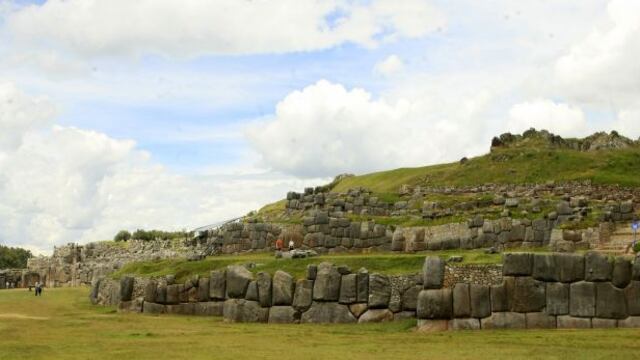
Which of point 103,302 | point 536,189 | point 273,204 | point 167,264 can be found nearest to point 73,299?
point 103,302

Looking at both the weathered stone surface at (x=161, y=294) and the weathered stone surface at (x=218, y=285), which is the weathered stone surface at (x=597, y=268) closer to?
the weathered stone surface at (x=218, y=285)

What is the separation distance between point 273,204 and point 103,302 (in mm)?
60183

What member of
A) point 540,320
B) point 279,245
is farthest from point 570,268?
point 279,245

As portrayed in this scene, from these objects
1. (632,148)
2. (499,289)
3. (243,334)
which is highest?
(632,148)

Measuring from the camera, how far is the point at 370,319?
27781 millimetres

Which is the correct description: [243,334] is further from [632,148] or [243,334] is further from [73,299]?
[632,148]

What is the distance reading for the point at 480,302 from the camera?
2516 centimetres

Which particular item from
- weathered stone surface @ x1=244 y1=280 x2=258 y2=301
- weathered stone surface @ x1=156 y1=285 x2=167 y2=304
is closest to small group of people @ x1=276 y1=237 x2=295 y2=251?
weathered stone surface @ x1=156 y1=285 x2=167 y2=304

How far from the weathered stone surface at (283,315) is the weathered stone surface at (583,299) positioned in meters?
9.21

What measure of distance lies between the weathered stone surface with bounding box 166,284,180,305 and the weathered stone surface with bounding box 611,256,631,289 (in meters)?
17.1

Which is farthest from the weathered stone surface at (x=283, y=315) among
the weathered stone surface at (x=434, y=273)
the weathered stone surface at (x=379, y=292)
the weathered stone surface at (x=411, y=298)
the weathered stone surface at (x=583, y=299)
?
the weathered stone surface at (x=583, y=299)

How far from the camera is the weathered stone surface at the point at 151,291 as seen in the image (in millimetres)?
35281

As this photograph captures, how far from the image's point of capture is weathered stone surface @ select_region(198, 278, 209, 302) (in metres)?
33.1

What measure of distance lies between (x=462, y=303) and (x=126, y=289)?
56.7ft
